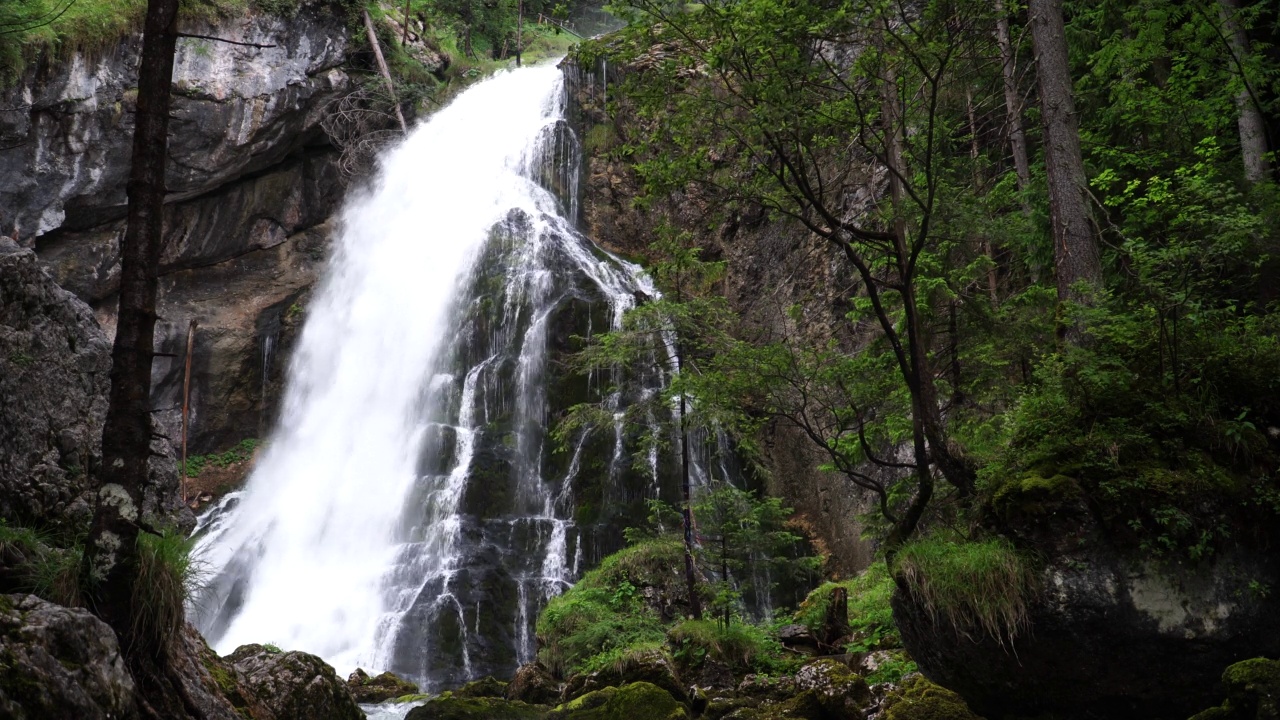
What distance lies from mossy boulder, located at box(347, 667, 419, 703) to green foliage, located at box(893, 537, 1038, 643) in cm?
889

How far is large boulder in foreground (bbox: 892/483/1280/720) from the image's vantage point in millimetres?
4859

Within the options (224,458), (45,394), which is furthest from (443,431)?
(45,394)

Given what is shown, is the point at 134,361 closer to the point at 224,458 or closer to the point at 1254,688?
the point at 1254,688

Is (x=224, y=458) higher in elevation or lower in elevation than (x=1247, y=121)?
lower

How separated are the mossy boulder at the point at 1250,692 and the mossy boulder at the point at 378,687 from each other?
10.5m

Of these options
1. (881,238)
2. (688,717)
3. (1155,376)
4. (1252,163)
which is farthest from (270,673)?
(1252,163)

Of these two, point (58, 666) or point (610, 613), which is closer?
point (58, 666)

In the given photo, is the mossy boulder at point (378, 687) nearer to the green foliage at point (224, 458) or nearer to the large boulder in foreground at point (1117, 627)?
the large boulder in foreground at point (1117, 627)

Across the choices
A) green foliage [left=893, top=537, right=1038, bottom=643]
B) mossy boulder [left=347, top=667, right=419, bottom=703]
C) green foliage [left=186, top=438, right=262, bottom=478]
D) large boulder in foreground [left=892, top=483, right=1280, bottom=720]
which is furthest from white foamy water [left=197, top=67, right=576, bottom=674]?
large boulder in foreground [left=892, top=483, right=1280, bottom=720]

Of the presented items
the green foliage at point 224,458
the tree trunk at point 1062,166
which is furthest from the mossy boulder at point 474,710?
the green foliage at point 224,458

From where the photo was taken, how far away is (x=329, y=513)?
727 inches

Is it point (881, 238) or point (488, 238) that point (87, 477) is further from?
point (488, 238)

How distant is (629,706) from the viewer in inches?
316

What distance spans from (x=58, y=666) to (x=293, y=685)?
8.15 ft
